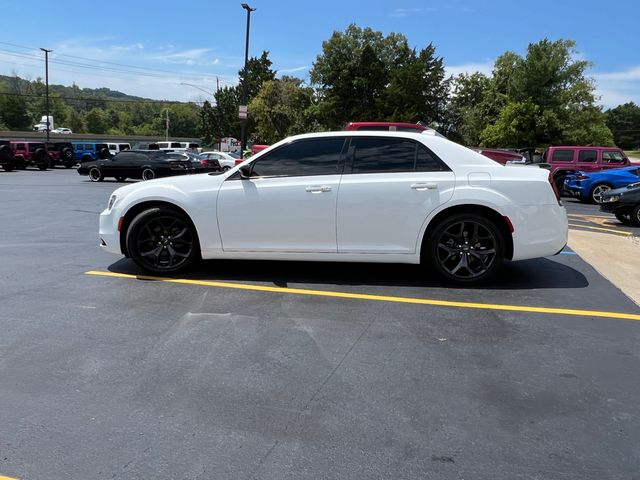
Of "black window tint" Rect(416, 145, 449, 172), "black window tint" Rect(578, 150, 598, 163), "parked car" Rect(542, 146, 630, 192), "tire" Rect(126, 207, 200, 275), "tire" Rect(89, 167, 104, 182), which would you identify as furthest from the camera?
"tire" Rect(89, 167, 104, 182)

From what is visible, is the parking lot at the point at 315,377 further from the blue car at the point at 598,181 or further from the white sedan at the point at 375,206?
the blue car at the point at 598,181

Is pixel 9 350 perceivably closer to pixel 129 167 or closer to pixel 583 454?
pixel 583 454

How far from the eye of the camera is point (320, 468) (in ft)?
8.25

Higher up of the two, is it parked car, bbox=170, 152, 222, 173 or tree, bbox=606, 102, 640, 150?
tree, bbox=606, 102, 640, 150

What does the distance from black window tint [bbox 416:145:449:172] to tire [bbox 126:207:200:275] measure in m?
2.63

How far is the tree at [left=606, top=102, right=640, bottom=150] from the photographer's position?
133500 mm

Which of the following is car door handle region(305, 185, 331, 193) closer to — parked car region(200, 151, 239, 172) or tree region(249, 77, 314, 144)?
parked car region(200, 151, 239, 172)

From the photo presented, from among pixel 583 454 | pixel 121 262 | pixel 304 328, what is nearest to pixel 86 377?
pixel 304 328

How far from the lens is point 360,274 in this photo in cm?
621

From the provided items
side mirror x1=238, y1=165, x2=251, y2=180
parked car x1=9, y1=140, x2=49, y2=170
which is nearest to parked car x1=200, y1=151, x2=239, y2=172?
parked car x1=9, y1=140, x2=49, y2=170

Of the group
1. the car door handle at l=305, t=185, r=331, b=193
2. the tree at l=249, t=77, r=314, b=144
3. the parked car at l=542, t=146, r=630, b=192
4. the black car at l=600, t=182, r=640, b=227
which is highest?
the tree at l=249, t=77, r=314, b=144

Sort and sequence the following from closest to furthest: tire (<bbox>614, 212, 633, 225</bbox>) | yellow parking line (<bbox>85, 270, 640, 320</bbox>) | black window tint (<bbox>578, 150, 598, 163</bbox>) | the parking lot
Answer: the parking lot → yellow parking line (<bbox>85, 270, 640, 320</bbox>) → tire (<bbox>614, 212, 633, 225</bbox>) → black window tint (<bbox>578, 150, 598, 163</bbox>)

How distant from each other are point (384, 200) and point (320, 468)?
134 inches

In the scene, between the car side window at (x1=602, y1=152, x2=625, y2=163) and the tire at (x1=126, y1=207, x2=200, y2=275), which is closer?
the tire at (x1=126, y1=207, x2=200, y2=275)
